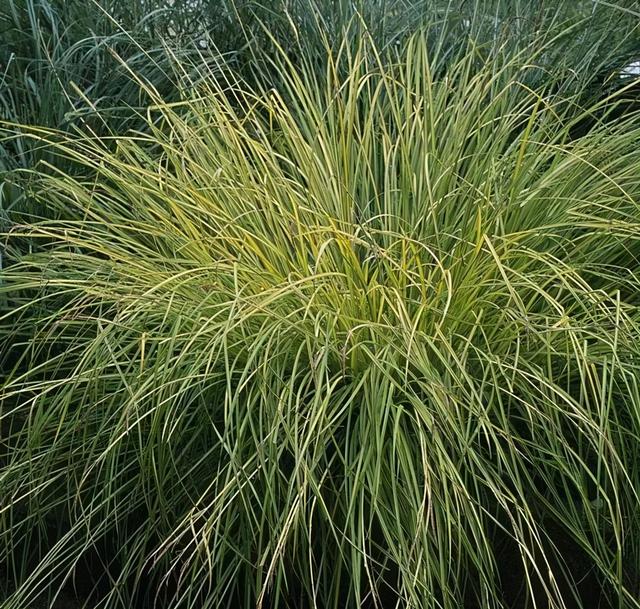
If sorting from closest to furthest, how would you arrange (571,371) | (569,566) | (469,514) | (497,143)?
1. (469,514)
2. (571,371)
3. (569,566)
4. (497,143)

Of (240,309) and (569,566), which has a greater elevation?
(240,309)

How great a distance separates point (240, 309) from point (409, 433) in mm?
420

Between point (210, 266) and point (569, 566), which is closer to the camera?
point (210, 266)

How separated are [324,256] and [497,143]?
22.7 inches

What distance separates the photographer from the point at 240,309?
6.63 feet

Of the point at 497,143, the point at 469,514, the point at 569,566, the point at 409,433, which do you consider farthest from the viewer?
the point at 497,143

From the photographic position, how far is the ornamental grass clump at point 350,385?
76.6 inches

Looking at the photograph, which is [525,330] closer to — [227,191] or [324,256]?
[324,256]

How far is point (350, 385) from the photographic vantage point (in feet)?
6.85

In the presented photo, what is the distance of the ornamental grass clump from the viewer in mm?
1945

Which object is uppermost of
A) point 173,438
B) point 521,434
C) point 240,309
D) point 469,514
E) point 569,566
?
point 240,309

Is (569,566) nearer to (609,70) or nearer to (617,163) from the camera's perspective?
(617,163)

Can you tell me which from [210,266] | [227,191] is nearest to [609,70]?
[227,191]

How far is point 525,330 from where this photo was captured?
2.18 meters
